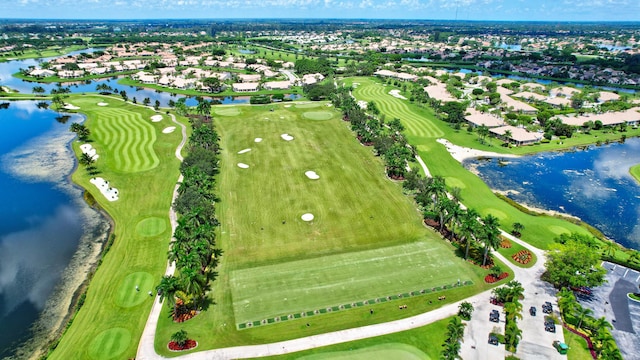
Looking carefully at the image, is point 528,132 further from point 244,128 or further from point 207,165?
point 207,165

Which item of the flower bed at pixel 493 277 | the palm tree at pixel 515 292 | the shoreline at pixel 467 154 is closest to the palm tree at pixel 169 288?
the palm tree at pixel 515 292

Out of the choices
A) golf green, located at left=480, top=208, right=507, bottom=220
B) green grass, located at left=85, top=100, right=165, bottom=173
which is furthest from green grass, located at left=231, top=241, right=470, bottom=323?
green grass, located at left=85, top=100, right=165, bottom=173

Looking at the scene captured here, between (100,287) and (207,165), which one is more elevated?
(207,165)

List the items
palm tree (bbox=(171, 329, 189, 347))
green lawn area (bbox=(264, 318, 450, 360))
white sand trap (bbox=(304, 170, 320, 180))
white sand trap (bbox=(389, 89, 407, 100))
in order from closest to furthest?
palm tree (bbox=(171, 329, 189, 347)), green lawn area (bbox=(264, 318, 450, 360)), white sand trap (bbox=(304, 170, 320, 180)), white sand trap (bbox=(389, 89, 407, 100))

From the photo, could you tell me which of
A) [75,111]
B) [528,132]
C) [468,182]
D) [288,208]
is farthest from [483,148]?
A: [75,111]

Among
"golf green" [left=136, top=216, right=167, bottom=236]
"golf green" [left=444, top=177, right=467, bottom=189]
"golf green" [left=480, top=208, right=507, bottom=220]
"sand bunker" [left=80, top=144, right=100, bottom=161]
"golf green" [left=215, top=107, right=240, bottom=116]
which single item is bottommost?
"golf green" [left=480, top=208, right=507, bottom=220]

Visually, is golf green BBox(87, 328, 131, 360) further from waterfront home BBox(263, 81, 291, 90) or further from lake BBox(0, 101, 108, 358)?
waterfront home BBox(263, 81, 291, 90)

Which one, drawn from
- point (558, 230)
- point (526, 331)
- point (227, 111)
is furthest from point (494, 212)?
point (227, 111)
